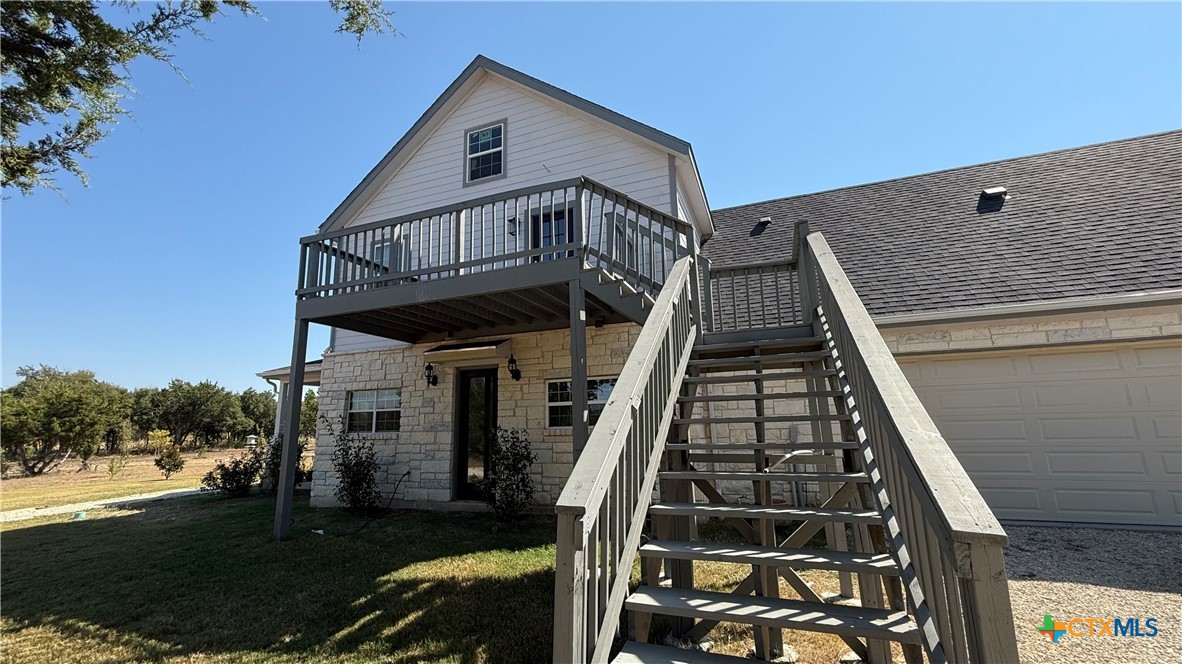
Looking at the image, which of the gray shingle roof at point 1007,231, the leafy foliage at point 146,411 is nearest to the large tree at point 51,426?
the leafy foliage at point 146,411

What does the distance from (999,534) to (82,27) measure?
844cm

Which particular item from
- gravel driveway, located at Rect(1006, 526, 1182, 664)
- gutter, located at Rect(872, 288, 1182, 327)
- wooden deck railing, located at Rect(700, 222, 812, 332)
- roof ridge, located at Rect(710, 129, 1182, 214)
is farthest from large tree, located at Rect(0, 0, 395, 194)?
roof ridge, located at Rect(710, 129, 1182, 214)

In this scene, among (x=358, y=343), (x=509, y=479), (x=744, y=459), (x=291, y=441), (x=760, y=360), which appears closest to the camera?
(x=744, y=459)

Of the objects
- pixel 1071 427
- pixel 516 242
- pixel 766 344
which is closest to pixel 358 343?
pixel 516 242

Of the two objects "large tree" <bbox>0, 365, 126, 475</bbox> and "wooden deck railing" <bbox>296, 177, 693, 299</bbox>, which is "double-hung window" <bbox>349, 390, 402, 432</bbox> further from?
"large tree" <bbox>0, 365, 126, 475</bbox>

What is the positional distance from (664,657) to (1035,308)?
23.0 ft

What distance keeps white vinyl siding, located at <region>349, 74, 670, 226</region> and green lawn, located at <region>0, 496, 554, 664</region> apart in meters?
6.14

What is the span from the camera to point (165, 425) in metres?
28.8

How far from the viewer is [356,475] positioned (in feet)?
27.8

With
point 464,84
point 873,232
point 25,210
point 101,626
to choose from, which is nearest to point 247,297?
point 25,210

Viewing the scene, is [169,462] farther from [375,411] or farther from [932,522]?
[932,522]

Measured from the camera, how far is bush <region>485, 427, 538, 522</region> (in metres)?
7.14

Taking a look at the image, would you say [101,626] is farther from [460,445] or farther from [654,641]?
[460,445]

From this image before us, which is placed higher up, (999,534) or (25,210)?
(25,210)
